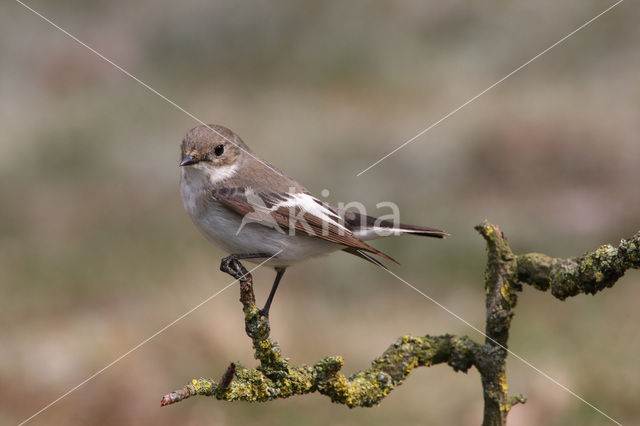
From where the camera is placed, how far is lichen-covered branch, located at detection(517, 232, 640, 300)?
2.86 m

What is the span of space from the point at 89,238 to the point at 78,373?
2.57 metres

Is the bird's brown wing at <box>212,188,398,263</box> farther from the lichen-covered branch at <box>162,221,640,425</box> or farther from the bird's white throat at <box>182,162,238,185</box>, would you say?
the lichen-covered branch at <box>162,221,640,425</box>

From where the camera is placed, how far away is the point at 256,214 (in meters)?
4.34

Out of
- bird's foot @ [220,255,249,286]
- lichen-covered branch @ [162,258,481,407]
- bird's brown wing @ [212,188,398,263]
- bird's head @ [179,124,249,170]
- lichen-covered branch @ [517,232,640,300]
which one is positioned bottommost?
lichen-covered branch @ [162,258,481,407]

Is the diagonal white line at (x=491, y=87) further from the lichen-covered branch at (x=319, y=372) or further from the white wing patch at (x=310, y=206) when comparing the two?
the lichen-covered branch at (x=319, y=372)

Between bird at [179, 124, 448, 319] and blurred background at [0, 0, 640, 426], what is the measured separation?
1.66 m

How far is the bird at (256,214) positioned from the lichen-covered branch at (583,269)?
955 mm

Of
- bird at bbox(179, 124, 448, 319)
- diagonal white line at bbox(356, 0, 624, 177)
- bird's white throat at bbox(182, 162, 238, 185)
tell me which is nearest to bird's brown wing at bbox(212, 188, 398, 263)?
bird at bbox(179, 124, 448, 319)

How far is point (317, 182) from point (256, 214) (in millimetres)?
4731

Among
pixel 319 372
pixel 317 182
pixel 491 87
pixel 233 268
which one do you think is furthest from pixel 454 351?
pixel 491 87

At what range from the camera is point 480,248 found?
770cm

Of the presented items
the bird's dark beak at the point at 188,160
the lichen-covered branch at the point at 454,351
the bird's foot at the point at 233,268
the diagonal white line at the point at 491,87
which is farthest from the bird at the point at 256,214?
the diagonal white line at the point at 491,87

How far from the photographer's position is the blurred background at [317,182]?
5.84 meters

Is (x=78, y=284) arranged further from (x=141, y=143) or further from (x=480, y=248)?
(x=480, y=248)
